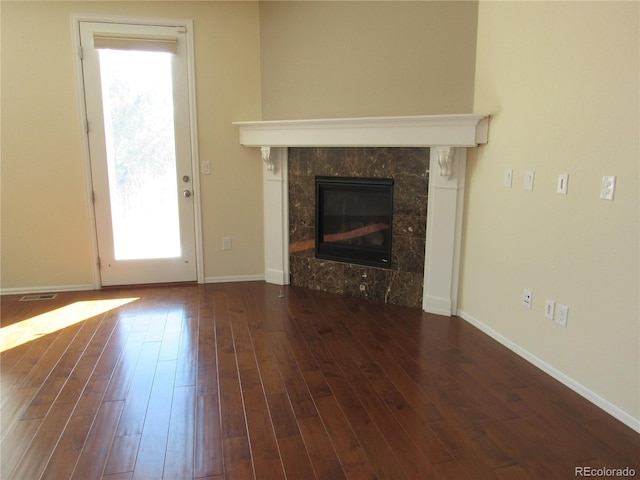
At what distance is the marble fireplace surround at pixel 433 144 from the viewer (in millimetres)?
3395

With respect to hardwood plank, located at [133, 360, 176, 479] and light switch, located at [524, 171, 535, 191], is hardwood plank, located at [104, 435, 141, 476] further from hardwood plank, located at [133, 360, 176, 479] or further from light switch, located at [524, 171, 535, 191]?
light switch, located at [524, 171, 535, 191]

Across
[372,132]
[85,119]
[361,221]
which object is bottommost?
[361,221]

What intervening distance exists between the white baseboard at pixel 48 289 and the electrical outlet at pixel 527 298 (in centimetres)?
378

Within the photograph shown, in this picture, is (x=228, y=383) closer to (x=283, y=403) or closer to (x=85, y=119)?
(x=283, y=403)

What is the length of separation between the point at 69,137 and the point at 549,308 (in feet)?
13.5

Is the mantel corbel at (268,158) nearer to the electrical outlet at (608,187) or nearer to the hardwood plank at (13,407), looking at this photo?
the hardwood plank at (13,407)

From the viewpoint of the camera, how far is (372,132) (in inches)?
146

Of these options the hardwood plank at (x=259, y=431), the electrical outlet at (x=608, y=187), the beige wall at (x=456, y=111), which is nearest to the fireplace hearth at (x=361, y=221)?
the beige wall at (x=456, y=111)

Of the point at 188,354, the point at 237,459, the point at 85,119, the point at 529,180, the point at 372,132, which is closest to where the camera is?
the point at 237,459

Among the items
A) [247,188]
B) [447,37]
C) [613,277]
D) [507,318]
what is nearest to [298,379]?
[507,318]

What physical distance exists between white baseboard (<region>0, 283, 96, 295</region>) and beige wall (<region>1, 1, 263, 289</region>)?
3 centimetres

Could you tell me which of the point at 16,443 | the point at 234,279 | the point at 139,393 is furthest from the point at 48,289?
the point at 16,443

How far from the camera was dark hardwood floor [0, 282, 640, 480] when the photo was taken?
201 centimetres

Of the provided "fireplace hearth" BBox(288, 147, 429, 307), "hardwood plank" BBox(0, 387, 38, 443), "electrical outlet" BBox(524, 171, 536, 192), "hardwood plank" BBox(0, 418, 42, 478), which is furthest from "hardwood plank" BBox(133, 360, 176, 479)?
"electrical outlet" BBox(524, 171, 536, 192)
